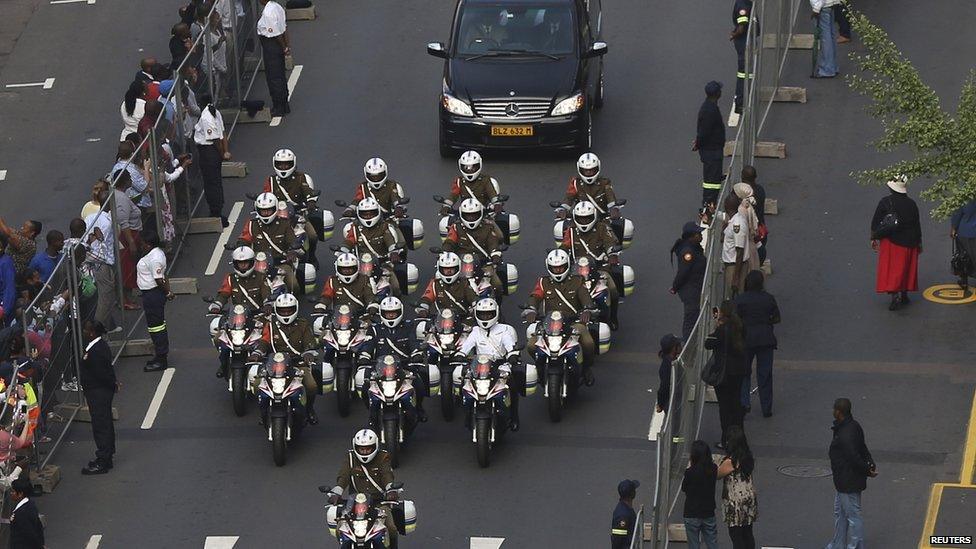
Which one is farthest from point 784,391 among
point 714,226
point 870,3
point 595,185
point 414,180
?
point 870,3

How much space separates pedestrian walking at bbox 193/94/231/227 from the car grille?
3.83m

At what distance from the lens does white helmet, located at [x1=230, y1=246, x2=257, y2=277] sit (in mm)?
28906

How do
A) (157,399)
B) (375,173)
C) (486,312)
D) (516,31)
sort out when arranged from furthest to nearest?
(516,31) → (375,173) → (157,399) → (486,312)

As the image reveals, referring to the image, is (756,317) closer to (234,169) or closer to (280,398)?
(280,398)

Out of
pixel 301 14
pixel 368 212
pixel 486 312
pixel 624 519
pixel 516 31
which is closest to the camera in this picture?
pixel 624 519

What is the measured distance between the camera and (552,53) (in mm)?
34469

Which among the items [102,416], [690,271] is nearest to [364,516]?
[102,416]

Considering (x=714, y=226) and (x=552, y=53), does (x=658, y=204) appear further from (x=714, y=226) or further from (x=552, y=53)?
(x=714, y=226)

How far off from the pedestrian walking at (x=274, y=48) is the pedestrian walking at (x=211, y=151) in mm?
3210

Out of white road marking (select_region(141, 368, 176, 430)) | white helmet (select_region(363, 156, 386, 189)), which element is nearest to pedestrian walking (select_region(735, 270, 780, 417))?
white helmet (select_region(363, 156, 386, 189))

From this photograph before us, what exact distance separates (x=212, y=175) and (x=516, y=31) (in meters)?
5.31

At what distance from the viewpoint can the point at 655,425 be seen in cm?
2758

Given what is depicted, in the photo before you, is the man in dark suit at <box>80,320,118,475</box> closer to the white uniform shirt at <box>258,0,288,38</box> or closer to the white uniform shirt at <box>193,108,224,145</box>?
the white uniform shirt at <box>193,108,224,145</box>

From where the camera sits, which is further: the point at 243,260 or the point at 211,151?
the point at 211,151
